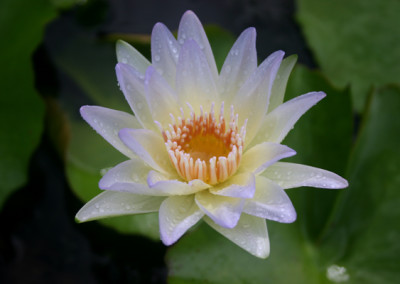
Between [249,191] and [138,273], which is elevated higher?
[249,191]

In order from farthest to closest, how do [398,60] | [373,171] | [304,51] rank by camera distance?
[304,51] < [398,60] < [373,171]

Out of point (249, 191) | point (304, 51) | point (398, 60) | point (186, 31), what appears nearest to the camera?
point (249, 191)

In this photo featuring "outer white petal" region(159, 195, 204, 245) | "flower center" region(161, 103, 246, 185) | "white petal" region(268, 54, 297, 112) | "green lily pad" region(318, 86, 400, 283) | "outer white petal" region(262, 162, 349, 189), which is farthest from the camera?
"green lily pad" region(318, 86, 400, 283)

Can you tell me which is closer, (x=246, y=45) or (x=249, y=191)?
(x=249, y=191)

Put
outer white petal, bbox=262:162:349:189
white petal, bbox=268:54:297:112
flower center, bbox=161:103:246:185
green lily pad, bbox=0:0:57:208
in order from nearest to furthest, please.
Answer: outer white petal, bbox=262:162:349:189 → flower center, bbox=161:103:246:185 → white petal, bbox=268:54:297:112 → green lily pad, bbox=0:0:57:208

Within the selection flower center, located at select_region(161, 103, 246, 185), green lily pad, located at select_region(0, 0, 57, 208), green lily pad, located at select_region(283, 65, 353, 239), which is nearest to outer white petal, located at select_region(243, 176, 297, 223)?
flower center, located at select_region(161, 103, 246, 185)

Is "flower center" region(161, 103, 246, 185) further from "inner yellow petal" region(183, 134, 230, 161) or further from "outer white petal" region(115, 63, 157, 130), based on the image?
"outer white petal" region(115, 63, 157, 130)

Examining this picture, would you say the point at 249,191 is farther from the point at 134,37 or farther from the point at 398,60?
the point at 398,60

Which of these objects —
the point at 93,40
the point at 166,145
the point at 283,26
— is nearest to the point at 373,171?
the point at 166,145
